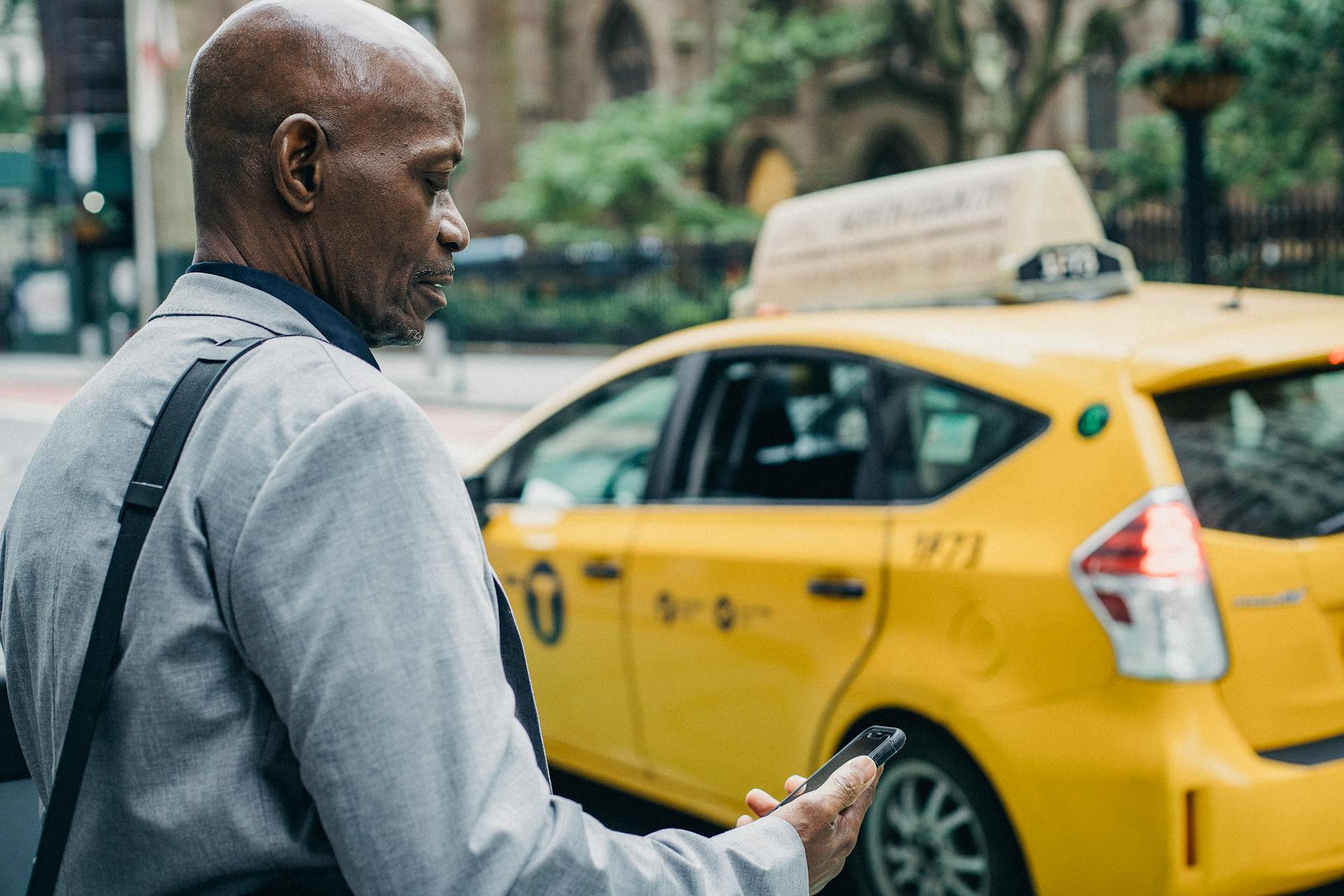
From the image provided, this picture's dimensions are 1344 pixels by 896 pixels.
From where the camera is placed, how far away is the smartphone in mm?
1393

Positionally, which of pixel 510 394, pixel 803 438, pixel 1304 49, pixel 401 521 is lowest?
pixel 510 394

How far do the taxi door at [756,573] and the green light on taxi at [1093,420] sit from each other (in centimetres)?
59

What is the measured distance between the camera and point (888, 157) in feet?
115

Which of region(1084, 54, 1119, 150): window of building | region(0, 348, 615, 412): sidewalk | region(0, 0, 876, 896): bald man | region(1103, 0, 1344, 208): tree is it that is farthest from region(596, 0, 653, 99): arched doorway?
region(0, 0, 876, 896): bald man

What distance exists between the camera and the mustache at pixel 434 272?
1.36 m

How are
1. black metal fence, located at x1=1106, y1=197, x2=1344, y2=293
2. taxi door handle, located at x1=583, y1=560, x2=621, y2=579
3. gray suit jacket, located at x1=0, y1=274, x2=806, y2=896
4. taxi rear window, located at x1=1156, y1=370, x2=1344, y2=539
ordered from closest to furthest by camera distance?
gray suit jacket, located at x1=0, y1=274, x2=806, y2=896 → taxi rear window, located at x1=1156, y1=370, x2=1344, y2=539 → taxi door handle, located at x1=583, y1=560, x2=621, y2=579 → black metal fence, located at x1=1106, y1=197, x2=1344, y2=293

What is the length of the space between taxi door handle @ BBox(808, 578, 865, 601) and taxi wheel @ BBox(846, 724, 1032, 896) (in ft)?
1.17

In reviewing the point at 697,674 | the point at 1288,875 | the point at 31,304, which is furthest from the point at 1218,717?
the point at 31,304

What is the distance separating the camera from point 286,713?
1075 millimetres

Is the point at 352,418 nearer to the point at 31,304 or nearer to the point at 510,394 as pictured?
the point at 510,394

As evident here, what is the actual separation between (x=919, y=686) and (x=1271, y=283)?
1668cm

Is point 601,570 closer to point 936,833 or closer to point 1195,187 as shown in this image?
point 936,833

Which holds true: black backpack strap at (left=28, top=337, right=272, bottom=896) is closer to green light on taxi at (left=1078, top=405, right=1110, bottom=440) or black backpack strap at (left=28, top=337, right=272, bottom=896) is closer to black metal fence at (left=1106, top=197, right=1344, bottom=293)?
green light on taxi at (left=1078, top=405, right=1110, bottom=440)

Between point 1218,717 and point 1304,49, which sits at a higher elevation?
point 1304,49
